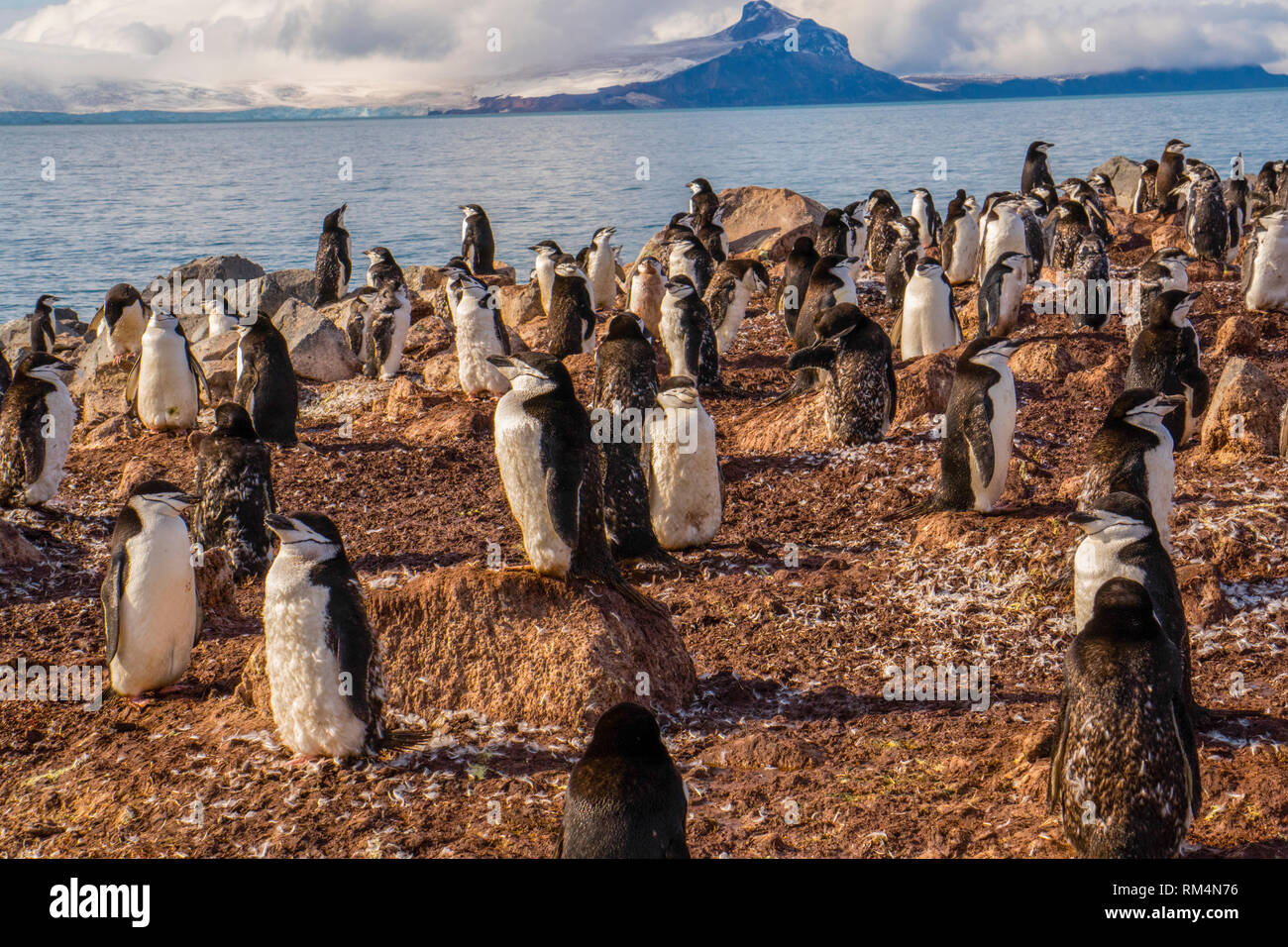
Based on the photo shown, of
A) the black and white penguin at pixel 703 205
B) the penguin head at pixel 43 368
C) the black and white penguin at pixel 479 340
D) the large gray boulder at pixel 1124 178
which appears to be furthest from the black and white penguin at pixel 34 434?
the large gray boulder at pixel 1124 178

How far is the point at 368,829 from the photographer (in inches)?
183

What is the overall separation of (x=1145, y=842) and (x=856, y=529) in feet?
14.2

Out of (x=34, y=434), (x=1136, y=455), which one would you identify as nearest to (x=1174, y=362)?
(x=1136, y=455)

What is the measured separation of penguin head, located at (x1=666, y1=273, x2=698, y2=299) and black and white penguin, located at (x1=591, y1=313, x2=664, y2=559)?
3334 mm

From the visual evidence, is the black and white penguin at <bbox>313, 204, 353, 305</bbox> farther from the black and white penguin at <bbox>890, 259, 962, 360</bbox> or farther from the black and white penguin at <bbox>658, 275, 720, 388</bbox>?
the black and white penguin at <bbox>890, 259, 962, 360</bbox>

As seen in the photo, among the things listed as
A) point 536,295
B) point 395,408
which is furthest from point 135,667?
point 536,295

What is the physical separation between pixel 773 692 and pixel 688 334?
5970 millimetres

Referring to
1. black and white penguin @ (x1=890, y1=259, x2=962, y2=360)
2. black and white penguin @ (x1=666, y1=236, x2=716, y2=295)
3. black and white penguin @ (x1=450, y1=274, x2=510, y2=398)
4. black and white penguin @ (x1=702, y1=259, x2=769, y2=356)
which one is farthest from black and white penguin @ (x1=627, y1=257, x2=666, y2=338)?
black and white penguin @ (x1=890, y1=259, x2=962, y2=360)

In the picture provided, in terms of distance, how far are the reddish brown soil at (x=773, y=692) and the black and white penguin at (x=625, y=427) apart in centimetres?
30

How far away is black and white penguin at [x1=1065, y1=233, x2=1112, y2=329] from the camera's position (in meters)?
12.8

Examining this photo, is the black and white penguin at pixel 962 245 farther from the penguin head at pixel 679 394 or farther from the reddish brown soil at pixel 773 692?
Answer: the penguin head at pixel 679 394

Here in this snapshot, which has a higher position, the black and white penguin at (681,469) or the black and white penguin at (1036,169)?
the black and white penguin at (1036,169)

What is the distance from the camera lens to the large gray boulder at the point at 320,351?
48.1 ft

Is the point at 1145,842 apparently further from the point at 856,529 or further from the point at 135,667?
the point at 135,667
